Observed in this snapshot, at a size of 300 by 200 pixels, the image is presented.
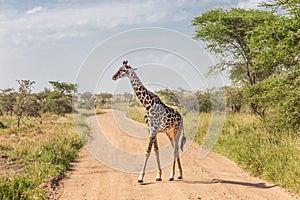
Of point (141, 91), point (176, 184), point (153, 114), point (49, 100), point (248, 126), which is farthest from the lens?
point (49, 100)

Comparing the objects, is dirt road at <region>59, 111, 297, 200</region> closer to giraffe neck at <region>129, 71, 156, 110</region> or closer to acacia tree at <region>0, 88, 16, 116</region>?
giraffe neck at <region>129, 71, 156, 110</region>

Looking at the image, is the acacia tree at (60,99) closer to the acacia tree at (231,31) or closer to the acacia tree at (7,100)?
the acacia tree at (7,100)

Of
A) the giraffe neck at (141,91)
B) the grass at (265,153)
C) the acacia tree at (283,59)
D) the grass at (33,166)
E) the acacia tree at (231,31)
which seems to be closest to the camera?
the grass at (33,166)

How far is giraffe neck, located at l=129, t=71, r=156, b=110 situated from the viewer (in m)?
8.97

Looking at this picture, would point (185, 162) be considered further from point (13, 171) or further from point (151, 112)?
point (13, 171)

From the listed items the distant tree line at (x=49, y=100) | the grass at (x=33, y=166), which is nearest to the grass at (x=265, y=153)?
the grass at (x=33, y=166)

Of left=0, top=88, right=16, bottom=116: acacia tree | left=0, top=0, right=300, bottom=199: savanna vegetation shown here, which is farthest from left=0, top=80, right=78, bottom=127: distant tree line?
left=0, top=0, right=300, bottom=199: savanna vegetation

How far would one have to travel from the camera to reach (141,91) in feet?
29.6

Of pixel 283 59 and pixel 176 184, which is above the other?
pixel 283 59

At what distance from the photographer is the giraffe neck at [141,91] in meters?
8.97

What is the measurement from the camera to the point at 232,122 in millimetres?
18625

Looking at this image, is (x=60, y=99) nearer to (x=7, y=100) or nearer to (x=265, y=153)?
(x=7, y=100)

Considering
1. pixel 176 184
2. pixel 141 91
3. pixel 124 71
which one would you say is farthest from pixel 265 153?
pixel 124 71

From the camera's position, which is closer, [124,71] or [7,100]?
[124,71]
